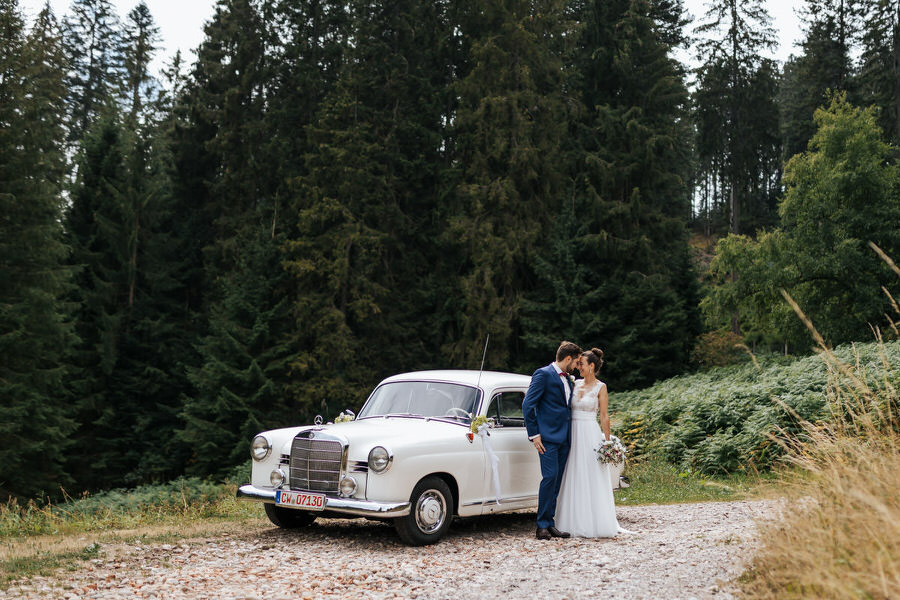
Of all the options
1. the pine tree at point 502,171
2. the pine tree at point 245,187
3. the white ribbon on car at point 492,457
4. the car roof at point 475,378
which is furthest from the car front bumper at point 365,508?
the pine tree at point 502,171

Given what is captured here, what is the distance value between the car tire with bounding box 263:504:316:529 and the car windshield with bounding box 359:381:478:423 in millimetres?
1447

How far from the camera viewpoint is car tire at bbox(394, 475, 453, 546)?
821cm

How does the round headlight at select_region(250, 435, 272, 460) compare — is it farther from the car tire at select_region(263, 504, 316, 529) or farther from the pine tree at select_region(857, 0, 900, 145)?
the pine tree at select_region(857, 0, 900, 145)

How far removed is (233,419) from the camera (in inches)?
1210

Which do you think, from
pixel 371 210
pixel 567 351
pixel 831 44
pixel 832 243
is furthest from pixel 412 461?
pixel 831 44

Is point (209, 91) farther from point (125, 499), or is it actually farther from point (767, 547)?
point (767, 547)

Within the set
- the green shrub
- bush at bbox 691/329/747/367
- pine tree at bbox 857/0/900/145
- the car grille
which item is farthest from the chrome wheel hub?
pine tree at bbox 857/0/900/145

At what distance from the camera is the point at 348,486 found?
8180 millimetres

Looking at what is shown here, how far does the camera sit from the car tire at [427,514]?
26.9ft

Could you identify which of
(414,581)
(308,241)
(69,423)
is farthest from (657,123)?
(414,581)

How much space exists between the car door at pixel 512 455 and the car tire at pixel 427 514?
69cm

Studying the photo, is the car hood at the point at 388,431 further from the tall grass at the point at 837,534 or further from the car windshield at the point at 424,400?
the tall grass at the point at 837,534

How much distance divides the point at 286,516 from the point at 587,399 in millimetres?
3806

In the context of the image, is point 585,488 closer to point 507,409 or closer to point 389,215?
point 507,409
